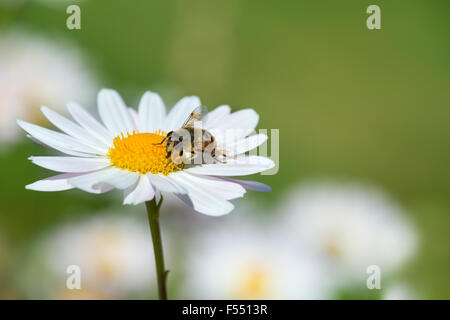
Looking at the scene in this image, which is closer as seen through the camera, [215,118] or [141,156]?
[141,156]

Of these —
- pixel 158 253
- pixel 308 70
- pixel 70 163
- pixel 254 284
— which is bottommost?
pixel 254 284

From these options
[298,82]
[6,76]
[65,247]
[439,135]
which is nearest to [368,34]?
[298,82]

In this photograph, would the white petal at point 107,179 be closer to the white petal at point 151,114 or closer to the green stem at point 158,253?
the green stem at point 158,253

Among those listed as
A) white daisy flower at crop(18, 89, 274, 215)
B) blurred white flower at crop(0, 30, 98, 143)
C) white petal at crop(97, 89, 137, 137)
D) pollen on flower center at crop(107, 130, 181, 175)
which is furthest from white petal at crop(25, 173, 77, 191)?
blurred white flower at crop(0, 30, 98, 143)

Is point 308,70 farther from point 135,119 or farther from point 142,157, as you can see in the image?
point 142,157

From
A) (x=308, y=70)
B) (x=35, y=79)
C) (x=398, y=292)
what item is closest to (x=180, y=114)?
(x=398, y=292)

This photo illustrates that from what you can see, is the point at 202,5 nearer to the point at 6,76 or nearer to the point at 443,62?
the point at 6,76
